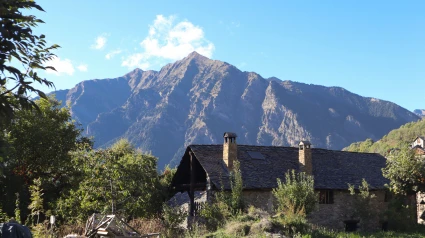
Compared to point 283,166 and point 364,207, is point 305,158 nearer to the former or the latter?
point 283,166

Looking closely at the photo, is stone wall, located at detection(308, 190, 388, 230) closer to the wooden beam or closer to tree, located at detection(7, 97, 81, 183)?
the wooden beam

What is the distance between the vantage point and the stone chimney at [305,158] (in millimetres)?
28219

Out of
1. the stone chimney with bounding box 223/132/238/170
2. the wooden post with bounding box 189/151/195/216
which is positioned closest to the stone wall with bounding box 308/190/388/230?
the stone chimney with bounding box 223/132/238/170

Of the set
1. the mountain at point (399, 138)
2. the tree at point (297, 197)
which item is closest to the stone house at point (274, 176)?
the tree at point (297, 197)

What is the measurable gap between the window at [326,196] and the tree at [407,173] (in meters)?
3.72

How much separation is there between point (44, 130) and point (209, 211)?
11373 millimetres

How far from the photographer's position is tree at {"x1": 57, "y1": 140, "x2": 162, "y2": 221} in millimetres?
21312

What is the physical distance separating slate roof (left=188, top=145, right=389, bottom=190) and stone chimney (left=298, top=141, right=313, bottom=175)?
0.49 meters

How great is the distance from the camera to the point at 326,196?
27.2 m

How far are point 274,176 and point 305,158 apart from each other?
3208 millimetres

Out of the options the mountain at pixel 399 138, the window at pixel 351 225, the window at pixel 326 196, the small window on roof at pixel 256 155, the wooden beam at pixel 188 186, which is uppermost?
the mountain at pixel 399 138

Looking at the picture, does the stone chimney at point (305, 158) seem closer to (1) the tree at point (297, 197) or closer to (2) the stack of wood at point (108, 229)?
(1) the tree at point (297, 197)

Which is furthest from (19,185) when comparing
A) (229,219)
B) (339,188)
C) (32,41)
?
(32,41)

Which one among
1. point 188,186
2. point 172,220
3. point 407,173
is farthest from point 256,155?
point 172,220
